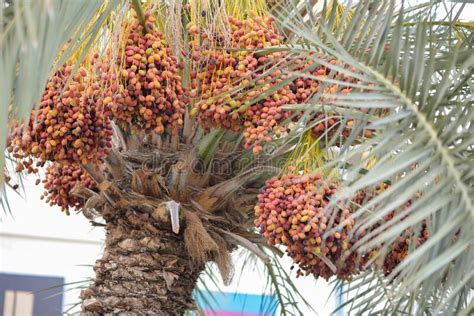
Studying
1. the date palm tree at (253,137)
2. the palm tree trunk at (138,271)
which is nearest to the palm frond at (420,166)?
the date palm tree at (253,137)

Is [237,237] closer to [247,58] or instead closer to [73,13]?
[247,58]

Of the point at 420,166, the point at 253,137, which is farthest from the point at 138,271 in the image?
the point at 420,166

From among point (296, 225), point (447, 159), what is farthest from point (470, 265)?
point (296, 225)

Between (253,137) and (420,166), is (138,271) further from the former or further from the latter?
(420,166)

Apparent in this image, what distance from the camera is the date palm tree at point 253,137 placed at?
1.68 metres

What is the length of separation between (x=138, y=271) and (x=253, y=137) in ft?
2.52

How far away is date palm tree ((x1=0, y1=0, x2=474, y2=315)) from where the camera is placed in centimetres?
168

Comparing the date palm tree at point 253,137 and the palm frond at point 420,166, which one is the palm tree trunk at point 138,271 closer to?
the date palm tree at point 253,137

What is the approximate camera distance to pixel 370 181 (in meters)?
1.62

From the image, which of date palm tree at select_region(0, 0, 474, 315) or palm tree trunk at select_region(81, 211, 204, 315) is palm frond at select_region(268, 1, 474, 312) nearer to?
date palm tree at select_region(0, 0, 474, 315)

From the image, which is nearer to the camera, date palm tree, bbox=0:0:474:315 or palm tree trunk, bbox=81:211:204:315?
date palm tree, bbox=0:0:474:315

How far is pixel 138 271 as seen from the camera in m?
2.88

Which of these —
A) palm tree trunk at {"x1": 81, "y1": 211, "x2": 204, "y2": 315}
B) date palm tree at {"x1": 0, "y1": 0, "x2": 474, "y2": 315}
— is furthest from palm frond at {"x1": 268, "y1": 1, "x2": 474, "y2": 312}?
palm tree trunk at {"x1": 81, "y1": 211, "x2": 204, "y2": 315}

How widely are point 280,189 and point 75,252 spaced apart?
6024 mm
